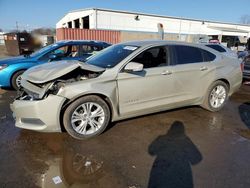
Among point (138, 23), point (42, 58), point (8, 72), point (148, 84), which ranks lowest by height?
point (8, 72)

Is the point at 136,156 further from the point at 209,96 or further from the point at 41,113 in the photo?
the point at 209,96

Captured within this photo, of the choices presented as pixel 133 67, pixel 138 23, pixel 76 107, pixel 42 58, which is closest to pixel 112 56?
pixel 133 67

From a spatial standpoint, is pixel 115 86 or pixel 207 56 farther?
pixel 207 56

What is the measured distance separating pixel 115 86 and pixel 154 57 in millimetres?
1083

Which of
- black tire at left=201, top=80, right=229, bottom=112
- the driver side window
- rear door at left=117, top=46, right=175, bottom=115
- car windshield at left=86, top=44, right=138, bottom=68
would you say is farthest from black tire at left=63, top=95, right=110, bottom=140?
black tire at left=201, top=80, right=229, bottom=112

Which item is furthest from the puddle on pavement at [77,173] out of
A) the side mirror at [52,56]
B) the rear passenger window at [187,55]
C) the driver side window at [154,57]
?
the side mirror at [52,56]

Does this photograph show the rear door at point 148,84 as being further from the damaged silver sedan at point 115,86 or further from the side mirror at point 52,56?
the side mirror at point 52,56

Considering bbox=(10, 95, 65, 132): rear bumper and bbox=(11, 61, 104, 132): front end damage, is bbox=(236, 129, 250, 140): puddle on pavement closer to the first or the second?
bbox=(11, 61, 104, 132): front end damage

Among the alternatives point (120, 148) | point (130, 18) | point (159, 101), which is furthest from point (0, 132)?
point (130, 18)

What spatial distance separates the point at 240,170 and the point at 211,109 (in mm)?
2280

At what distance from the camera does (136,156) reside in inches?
123

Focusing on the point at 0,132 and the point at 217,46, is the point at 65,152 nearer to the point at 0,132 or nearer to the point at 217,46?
the point at 0,132

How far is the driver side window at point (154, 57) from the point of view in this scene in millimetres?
4035

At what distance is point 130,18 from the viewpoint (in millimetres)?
25609
